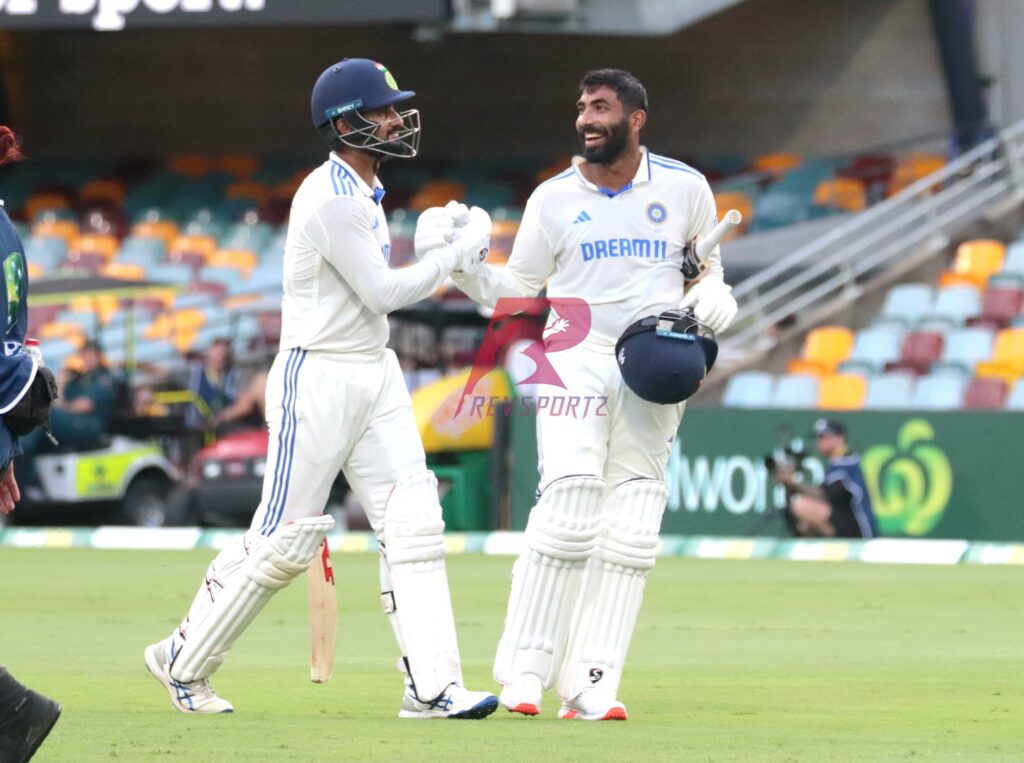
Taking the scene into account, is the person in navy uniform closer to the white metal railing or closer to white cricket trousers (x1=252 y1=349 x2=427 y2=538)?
white cricket trousers (x1=252 y1=349 x2=427 y2=538)

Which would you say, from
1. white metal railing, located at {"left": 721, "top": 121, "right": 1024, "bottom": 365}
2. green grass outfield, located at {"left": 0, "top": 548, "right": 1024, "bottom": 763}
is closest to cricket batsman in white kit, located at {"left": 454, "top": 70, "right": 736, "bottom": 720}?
green grass outfield, located at {"left": 0, "top": 548, "right": 1024, "bottom": 763}

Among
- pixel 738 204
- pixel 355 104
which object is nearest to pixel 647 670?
pixel 355 104

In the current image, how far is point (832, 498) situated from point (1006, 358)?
409 centimetres

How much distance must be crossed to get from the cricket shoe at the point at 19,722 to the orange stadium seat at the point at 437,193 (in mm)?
21777

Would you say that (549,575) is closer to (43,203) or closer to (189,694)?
(189,694)

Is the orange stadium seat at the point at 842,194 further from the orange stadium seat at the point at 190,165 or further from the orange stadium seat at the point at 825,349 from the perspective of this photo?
the orange stadium seat at the point at 190,165

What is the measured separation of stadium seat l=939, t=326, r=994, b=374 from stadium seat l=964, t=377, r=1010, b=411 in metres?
1.08

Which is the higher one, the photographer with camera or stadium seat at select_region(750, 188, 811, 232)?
stadium seat at select_region(750, 188, 811, 232)

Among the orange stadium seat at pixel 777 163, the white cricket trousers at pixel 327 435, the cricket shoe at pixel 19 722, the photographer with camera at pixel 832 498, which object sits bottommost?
the photographer with camera at pixel 832 498

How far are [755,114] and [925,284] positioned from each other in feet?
21.0

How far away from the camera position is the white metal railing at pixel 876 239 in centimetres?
2144

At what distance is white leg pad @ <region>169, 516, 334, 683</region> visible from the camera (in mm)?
6934

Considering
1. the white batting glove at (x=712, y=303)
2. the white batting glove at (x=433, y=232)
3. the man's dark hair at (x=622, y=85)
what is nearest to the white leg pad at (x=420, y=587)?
the white batting glove at (x=433, y=232)

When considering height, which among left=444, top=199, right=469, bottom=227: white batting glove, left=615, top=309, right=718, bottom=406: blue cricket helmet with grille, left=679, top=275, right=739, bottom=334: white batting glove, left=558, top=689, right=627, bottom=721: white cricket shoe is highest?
left=444, top=199, right=469, bottom=227: white batting glove
